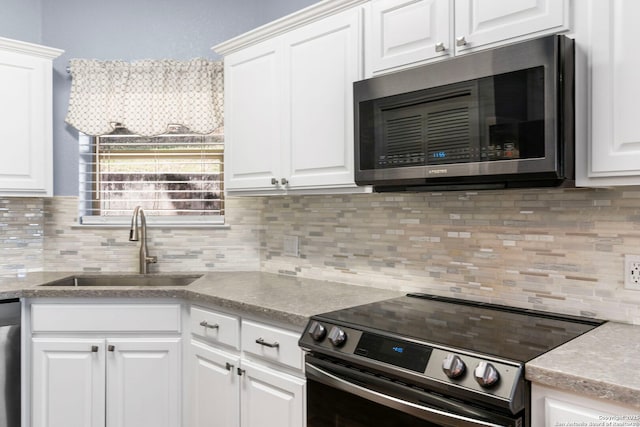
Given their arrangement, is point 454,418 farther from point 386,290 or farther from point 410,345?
point 386,290

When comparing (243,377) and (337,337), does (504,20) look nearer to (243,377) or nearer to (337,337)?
(337,337)

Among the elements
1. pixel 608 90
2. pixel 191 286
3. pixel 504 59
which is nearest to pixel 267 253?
pixel 191 286

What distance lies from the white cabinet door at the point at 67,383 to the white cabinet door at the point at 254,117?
106 centimetres

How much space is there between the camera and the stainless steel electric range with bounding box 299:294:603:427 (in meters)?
1.22

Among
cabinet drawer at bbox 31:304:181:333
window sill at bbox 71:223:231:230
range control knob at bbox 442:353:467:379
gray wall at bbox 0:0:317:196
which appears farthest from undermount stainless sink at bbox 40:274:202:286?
Result: range control knob at bbox 442:353:467:379

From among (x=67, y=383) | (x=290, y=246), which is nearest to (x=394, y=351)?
(x=290, y=246)

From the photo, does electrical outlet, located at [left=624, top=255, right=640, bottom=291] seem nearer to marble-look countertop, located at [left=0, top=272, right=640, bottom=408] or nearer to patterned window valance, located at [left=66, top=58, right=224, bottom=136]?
marble-look countertop, located at [left=0, top=272, right=640, bottom=408]

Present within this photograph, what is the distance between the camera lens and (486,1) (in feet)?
5.26

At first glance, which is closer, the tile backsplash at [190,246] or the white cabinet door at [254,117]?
the white cabinet door at [254,117]

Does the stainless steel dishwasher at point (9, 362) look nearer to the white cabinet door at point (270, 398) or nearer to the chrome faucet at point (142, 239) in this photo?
the chrome faucet at point (142, 239)

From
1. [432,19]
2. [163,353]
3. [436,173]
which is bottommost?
[163,353]

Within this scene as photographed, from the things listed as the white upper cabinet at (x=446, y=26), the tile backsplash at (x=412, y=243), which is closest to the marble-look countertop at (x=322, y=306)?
the tile backsplash at (x=412, y=243)

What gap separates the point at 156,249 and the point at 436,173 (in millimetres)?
1906

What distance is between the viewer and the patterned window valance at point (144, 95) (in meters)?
2.90
